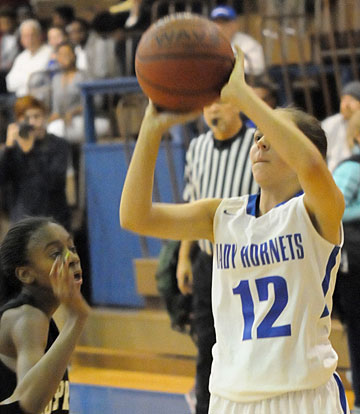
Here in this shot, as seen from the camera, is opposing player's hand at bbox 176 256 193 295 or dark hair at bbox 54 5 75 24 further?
dark hair at bbox 54 5 75 24

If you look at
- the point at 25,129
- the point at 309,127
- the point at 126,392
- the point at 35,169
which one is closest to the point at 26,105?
the point at 25,129

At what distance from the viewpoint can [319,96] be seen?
24.8 ft

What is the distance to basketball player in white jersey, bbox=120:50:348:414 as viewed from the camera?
2225 millimetres

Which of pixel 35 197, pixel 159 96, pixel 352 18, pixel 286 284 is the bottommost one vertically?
pixel 35 197

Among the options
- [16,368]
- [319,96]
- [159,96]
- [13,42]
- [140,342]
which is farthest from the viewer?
[13,42]

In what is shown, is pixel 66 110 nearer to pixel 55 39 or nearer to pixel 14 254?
pixel 55 39

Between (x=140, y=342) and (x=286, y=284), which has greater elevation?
(x=286, y=284)

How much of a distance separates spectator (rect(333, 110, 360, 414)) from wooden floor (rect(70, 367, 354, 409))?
4.50 feet

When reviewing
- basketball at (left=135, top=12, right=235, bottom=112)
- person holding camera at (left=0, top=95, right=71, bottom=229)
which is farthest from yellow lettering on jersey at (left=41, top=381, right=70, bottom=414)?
person holding camera at (left=0, top=95, right=71, bottom=229)

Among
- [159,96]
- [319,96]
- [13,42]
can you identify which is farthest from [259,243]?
[13,42]

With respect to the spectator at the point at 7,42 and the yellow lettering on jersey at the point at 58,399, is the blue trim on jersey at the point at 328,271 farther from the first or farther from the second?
the spectator at the point at 7,42

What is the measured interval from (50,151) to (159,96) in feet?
13.2

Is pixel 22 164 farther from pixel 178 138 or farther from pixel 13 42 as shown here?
pixel 13 42

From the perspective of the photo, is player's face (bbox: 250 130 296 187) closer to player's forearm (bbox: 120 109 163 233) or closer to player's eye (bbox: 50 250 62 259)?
player's forearm (bbox: 120 109 163 233)
